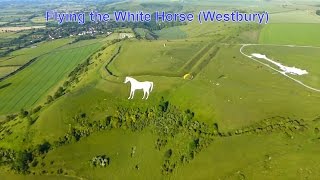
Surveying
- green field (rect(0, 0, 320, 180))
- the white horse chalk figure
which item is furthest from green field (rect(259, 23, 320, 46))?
the white horse chalk figure

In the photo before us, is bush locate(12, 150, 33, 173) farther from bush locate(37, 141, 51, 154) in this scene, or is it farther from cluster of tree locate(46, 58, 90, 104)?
cluster of tree locate(46, 58, 90, 104)

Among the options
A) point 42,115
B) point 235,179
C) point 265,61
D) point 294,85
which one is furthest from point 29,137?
point 265,61

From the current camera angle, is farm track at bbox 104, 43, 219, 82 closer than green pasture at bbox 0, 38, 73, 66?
Yes

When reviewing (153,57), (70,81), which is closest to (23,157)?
(70,81)

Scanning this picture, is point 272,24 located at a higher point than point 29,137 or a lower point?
higher

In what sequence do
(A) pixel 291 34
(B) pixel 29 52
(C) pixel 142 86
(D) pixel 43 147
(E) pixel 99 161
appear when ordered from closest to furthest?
(E) pixel 99 161, (D) pixel 43 147, (C) pixel 142 86, (A) pixel 291 34, (B) pixel 29 52

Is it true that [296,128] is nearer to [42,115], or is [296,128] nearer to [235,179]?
[235,179]

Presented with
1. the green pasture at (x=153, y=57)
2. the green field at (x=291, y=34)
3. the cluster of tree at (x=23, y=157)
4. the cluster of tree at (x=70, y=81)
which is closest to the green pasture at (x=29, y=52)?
the cluster of tree at (x=70, y=81)

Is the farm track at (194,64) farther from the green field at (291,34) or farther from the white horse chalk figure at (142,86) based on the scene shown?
the green field at (291,34)

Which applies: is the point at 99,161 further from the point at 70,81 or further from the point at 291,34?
the point at 291,34

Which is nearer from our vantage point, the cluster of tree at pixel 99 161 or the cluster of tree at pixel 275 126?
the cluster of tree at pixel 275 126

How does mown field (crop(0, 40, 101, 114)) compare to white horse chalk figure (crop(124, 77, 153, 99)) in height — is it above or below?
below
